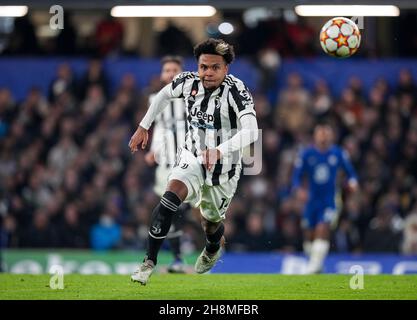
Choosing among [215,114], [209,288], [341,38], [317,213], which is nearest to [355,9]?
[341,38]

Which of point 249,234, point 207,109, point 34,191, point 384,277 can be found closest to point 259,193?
point 249,234

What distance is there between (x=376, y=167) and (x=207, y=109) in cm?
932

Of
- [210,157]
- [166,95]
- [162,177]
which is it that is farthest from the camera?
[162,177]

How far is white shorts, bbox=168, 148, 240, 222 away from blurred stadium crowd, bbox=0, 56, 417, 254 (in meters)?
7.18

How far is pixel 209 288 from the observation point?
10.2 m

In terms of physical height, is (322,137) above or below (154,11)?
below

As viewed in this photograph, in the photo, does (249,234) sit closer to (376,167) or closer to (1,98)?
(376,167)

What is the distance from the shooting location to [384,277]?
11992 mm

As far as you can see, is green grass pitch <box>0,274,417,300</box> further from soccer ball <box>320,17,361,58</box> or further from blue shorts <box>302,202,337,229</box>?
blue shorts <box>302,202,337,229</box>

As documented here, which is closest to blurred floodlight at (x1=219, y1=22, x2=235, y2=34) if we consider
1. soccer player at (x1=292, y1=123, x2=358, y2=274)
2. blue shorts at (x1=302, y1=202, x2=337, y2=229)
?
soccer player at (x1=292, y1=123, x2=358, y2=274)

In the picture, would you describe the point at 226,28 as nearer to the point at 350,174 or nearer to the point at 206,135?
the point at 350,174

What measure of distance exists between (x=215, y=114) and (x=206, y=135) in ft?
0.71

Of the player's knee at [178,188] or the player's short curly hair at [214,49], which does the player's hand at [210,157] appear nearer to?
the player's knee at [178,188]

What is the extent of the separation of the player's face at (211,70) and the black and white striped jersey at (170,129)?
2313 mm
